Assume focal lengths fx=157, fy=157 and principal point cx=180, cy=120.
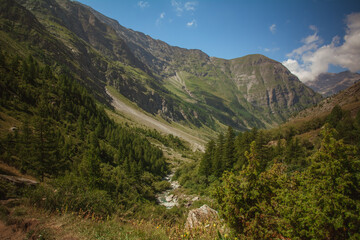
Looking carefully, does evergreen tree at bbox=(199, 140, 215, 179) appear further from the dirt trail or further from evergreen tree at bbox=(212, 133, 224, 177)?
the dirt trail

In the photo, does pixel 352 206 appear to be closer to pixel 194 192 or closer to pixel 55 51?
pixel 194 192

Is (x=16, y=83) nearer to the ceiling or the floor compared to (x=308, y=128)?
nearer to the floor

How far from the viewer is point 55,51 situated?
149000 millimetres

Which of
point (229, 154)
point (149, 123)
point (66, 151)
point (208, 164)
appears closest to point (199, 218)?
point (229, 154)

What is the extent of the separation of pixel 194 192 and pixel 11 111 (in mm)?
54043

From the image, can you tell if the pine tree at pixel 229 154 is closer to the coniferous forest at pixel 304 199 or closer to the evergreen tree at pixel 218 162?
the evergreen tree at pixel 218 162

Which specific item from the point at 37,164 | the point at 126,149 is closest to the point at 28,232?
the point at 37,164

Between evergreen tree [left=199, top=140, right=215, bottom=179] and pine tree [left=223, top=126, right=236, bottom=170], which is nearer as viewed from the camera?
pine tree [left=223, top=126, right=236, bottom=170]

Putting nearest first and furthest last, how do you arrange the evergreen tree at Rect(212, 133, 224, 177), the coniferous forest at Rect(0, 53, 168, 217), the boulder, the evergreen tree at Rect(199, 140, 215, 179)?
the boulder < the coniferous forest at Rect(0, 53, 168, 217) < the evergreen tree at Rect(212, 133, 224, 177) < the evergreen tree at Rect(199, 140, 215, 179)

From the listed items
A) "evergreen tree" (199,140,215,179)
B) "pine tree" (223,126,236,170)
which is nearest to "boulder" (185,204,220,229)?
"pine tree" (223,126,236,170)

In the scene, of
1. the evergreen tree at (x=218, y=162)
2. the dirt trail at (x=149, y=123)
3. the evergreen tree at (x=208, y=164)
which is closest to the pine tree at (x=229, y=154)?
the evergreen tree at (x=218, y=162)

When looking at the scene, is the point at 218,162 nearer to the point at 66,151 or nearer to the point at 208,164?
the point at 208,164

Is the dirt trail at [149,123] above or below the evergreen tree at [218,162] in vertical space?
below

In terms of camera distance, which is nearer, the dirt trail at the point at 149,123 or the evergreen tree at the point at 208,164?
the evergreen tree at the point at 208,164
